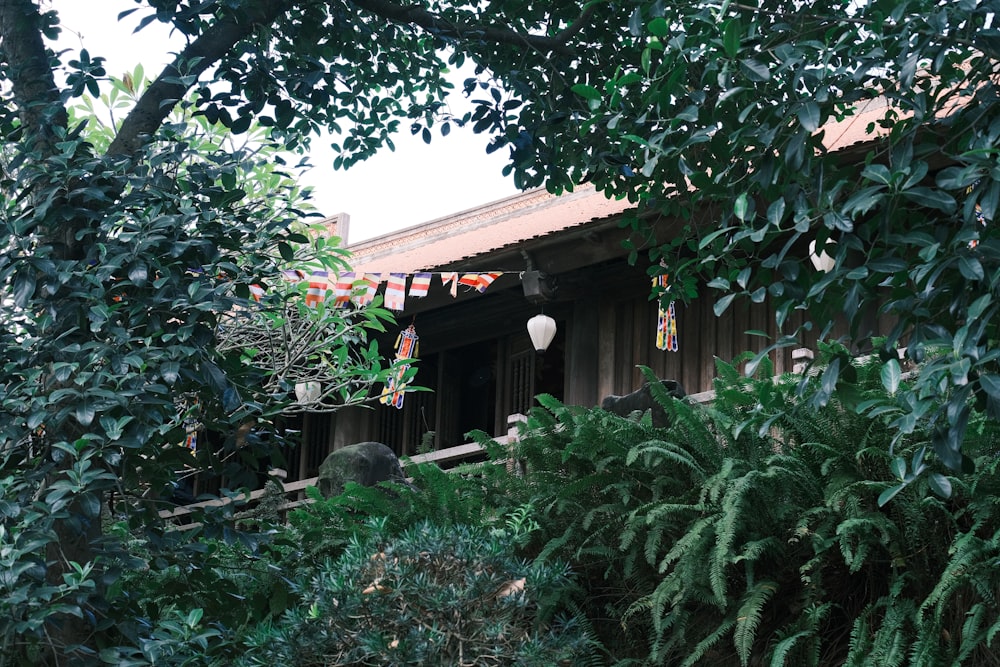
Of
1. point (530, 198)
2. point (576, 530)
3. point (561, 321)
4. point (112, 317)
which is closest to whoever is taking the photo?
point (112, 317)

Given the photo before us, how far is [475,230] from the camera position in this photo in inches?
561

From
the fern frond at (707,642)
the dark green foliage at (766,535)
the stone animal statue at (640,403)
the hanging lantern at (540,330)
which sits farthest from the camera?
the hanging lantern at (540,330)

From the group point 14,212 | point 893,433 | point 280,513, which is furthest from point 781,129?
point 280,513

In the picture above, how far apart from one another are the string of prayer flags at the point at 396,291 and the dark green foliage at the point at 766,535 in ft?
12.3

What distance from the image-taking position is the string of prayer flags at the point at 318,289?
10.3 meters

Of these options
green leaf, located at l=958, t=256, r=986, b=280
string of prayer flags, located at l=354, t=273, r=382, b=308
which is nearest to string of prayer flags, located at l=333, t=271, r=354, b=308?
string of prayer flags, located at l=354, t=273, r=382, b=308

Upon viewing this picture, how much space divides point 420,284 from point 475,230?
3.83 meters

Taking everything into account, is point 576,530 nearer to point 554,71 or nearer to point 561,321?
point 554,71

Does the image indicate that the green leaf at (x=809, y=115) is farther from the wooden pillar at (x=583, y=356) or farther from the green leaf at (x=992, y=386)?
the wooden pillar at (x=583, y=356)

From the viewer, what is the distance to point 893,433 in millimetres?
6047

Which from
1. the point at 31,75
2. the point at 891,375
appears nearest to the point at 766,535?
the point at 891,375

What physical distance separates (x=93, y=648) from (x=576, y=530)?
103 inches

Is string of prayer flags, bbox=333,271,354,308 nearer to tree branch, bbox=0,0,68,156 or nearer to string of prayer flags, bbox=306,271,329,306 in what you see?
→ string of prayer flags, bbox=306,271,329,306

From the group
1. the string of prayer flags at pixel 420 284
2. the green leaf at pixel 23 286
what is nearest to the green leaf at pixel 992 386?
the green leaf at pixel 23 286
